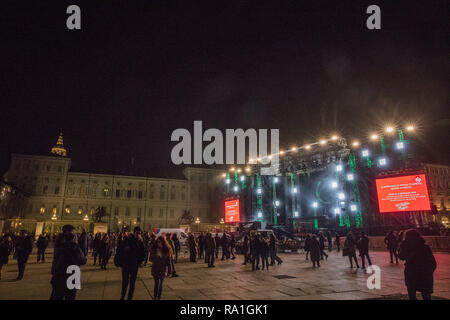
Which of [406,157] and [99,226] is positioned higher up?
[406,157]

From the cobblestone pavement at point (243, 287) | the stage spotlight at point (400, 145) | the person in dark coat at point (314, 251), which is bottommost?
the cobblestone pavement at point (243, 287)

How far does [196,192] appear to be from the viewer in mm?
65562

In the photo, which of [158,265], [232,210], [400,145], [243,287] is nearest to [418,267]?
[243,287]

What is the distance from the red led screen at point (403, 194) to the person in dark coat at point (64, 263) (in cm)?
2469

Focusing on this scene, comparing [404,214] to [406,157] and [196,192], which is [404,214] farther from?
[196,192]

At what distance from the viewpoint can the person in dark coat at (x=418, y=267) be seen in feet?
15.9

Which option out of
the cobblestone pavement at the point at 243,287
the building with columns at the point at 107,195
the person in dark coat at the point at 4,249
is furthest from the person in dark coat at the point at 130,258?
the building with columns at the point at 107,195

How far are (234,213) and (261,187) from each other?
632cm

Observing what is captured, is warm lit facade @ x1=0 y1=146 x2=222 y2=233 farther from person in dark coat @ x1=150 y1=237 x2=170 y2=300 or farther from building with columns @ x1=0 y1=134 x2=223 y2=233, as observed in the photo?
person in dark coat @ x1=150 y1=237 x2=170 y2=300

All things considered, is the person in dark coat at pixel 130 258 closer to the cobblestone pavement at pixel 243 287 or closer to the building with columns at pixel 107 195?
the cobblestone pavement at pixel 243 287

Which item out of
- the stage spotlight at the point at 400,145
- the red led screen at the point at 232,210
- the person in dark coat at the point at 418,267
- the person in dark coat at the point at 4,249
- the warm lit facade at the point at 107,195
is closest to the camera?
the person in dark coat at the point at 418,267

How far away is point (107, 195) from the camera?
191 feet
